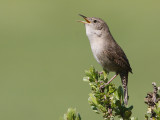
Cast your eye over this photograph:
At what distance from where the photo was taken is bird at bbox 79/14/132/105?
6.62 meters

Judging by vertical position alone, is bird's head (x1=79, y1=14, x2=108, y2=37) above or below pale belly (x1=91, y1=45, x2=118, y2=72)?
above

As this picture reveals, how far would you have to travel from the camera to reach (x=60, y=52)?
19.0 meters

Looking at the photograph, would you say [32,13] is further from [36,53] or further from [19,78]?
[19,78]

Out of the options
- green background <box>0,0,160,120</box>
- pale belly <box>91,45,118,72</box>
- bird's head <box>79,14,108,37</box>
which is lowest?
pale belly <box>91,45,118,72</box>

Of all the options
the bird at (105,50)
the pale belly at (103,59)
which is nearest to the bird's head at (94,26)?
the bird at (105,50)

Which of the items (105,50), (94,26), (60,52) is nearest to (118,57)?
(105,50)

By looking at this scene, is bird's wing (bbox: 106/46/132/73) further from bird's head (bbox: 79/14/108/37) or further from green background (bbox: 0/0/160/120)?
green background (bbox: 0/0/160/120)

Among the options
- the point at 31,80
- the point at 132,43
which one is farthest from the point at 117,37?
the point at 31,80

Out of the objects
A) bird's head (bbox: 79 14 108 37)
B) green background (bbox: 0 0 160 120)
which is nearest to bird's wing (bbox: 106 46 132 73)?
bird's head (bbox: 79 14 108 37)

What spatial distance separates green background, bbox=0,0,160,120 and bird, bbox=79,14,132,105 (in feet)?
21.3

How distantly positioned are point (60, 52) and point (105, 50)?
12378mm

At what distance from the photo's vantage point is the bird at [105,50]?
6.62 metres

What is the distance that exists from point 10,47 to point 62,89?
4.77 metres

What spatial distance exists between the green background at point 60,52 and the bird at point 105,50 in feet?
21.3
